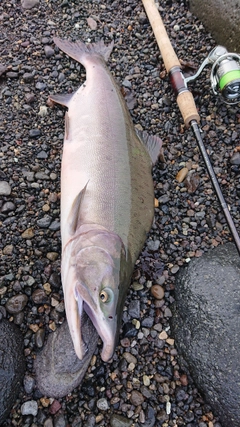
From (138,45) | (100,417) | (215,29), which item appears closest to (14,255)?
(100,417)

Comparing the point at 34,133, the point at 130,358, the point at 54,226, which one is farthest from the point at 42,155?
the point at 130,358

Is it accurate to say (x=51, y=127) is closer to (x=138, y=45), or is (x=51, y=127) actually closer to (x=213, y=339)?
(x=138, y=45)

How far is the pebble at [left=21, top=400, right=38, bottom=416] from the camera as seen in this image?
8.82 feet

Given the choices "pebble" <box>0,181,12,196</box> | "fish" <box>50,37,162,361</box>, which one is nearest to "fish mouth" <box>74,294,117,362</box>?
"fish" <box>50,37,162,361</box>

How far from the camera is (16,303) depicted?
296cm

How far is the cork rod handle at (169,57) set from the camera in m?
3.61

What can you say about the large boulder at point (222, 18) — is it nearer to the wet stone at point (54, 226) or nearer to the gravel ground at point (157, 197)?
the gravel ground at point (157, 197)

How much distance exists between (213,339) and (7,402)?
1.64 metres

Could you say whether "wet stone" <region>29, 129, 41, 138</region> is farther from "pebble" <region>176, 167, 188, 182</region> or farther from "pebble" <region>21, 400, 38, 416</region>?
"pebble" <region>21, 400, 38, 416</region>

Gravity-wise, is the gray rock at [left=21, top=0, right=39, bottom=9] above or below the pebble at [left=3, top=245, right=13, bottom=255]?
above

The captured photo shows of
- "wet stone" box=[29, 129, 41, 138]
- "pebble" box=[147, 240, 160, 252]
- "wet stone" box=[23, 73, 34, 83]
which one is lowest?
"pebble" box=[147, 240, 160, 252]

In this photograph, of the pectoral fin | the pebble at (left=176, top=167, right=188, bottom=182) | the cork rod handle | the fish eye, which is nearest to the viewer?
the fish eye

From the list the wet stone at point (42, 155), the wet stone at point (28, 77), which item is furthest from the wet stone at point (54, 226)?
Result: the wet stone at point (28, 77)

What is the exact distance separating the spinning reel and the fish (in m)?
1.02
